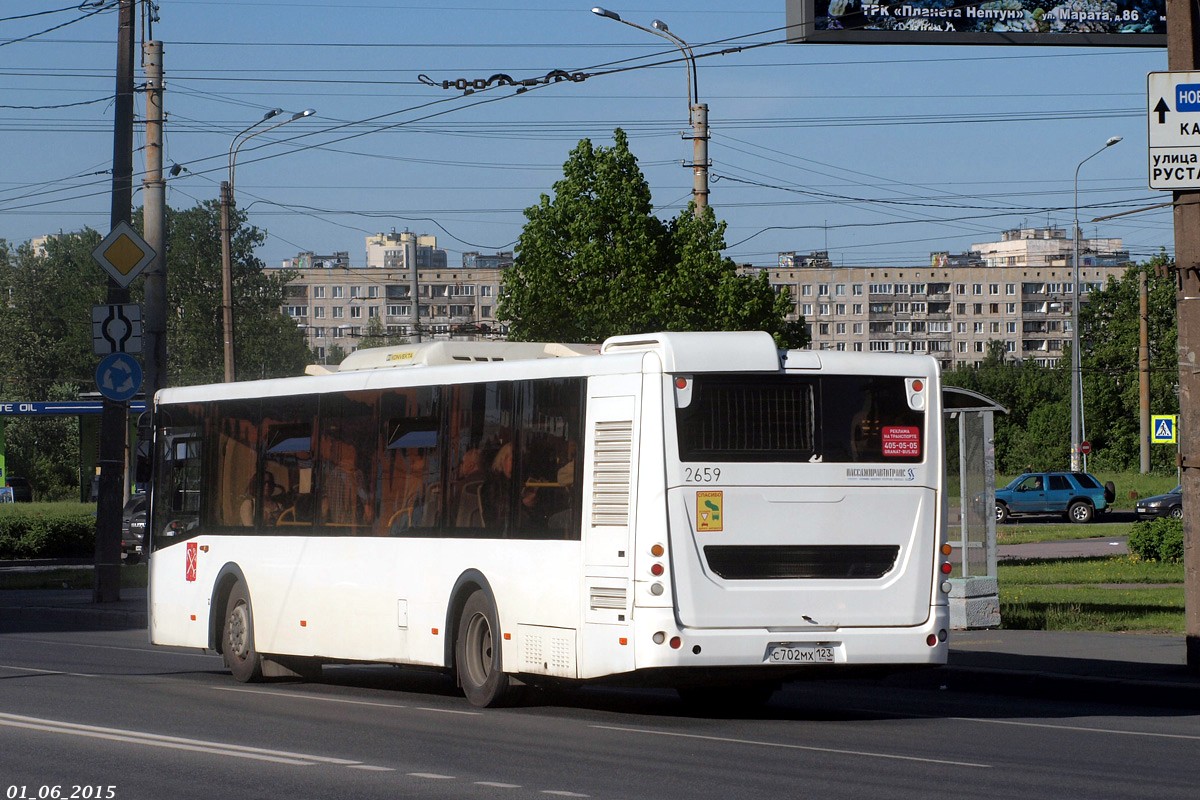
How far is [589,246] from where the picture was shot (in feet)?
102

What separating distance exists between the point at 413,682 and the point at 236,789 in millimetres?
7990

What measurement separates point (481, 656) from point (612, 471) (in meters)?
2.20

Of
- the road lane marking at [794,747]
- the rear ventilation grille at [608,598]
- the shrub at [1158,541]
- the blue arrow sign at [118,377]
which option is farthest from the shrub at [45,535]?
the road lane marking at [794,747]

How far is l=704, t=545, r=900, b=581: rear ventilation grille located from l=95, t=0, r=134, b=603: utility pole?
51.1ft

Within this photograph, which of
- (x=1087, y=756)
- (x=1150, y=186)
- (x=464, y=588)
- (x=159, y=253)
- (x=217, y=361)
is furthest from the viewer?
(x=217, y=361)

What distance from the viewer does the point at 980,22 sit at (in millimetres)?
25031

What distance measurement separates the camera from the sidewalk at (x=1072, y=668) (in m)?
14.2

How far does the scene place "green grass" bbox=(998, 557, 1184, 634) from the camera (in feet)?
66.2

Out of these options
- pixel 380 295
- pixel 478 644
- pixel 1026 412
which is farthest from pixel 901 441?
pixel 380 295

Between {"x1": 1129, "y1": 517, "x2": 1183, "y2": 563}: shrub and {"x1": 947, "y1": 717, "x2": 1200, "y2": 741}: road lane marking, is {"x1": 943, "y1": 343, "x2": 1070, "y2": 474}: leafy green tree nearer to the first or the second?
{"x1": 1129, "y1": 517, "x2": 1183, "y2": 563}: shrub

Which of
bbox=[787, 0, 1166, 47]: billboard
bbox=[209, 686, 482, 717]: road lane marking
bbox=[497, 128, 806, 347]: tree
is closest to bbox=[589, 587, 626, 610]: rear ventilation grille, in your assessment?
bbox=[209, 686, 482, 717]: road lane marking

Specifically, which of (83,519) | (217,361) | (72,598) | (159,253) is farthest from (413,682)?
(217,361)

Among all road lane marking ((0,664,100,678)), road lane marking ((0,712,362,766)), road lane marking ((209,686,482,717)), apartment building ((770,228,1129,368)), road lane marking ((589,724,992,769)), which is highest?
apartment building ((770,228,1129,368))

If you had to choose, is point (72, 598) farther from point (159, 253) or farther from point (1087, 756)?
point (1087, 756)
